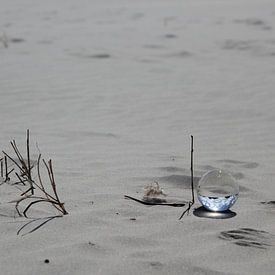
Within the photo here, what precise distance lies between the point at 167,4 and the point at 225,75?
7431 mm

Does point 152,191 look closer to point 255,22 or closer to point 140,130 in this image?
point 140,130

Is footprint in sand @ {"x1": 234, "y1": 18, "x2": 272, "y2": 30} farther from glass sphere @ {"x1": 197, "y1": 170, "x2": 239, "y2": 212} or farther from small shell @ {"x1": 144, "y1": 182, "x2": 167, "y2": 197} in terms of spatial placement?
glass sphere @ {"x1": 197, "y1": 170, "x2": 239, "y2": 212}

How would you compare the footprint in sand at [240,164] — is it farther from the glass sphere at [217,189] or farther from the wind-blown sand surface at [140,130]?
the glass sphere at [217,189]

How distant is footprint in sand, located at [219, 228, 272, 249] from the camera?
2.34 m

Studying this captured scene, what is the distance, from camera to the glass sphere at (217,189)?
2.63 metres

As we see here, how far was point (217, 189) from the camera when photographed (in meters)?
2.63

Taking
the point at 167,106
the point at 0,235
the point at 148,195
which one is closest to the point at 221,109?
the point at 167,106

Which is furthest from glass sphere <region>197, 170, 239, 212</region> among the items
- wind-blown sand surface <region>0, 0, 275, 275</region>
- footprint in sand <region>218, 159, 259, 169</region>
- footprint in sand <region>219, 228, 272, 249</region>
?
footprint in sand <region>218, 159, 259, 169</region>

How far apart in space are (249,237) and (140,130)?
214 centimetres

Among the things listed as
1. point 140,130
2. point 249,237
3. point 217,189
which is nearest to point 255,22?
point 140,130

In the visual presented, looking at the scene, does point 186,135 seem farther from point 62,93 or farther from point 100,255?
point 100,255

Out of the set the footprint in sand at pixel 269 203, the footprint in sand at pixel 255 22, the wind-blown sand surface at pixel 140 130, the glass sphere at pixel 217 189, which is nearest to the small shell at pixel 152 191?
the wind-blown sand surface at pixel 140 130

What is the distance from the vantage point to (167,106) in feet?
17.1

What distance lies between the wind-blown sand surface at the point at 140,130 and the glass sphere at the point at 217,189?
97mm
